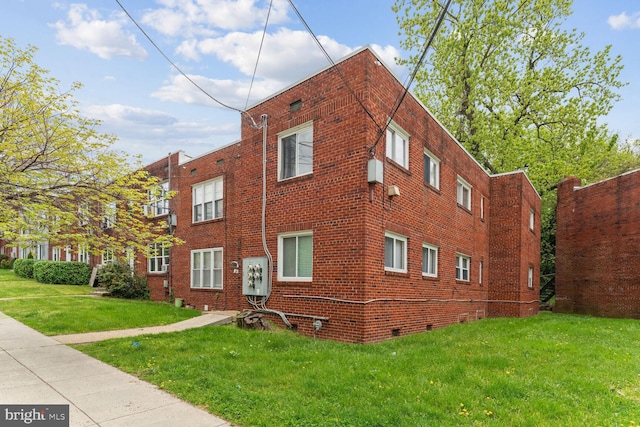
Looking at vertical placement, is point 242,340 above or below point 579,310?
above

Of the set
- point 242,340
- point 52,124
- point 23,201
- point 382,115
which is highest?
point 382,115

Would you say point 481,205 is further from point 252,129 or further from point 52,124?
point 52,124

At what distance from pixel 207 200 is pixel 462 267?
33.3 ft

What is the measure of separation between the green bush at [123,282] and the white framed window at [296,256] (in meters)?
11.1

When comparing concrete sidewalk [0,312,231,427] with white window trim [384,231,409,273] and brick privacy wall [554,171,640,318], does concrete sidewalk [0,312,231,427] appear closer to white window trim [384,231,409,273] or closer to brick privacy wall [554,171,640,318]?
white window trim [384,231,409,273]

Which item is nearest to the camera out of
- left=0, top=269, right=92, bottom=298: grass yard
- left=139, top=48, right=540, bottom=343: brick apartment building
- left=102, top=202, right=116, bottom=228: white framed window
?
left=102, top=202, right=116, bottom=228: white framed window

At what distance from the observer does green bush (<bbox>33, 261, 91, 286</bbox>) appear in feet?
74.3

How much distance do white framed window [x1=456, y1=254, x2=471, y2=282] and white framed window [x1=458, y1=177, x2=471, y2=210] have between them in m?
1.94

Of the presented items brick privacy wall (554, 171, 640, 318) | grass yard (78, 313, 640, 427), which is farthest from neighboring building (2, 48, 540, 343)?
brick privacy wall (554, 171, 640, 318)

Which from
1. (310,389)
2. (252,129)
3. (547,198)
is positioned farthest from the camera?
(547,198)

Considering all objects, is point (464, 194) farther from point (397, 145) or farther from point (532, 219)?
point (532, 219)

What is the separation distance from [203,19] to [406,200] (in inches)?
252

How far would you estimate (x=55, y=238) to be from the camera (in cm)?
739

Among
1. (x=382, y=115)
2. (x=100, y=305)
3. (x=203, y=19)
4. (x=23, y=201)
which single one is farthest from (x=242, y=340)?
(x=100, y=305)
